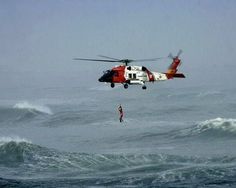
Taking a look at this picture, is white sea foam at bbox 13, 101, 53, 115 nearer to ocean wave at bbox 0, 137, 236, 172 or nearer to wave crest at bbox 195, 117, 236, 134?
wave crest at bbox 195, 117, 236, 134

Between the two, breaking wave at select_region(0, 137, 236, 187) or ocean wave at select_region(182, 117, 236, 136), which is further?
ocean wave at select_region(182, 117, 236, 136)

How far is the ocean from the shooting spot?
187 feet

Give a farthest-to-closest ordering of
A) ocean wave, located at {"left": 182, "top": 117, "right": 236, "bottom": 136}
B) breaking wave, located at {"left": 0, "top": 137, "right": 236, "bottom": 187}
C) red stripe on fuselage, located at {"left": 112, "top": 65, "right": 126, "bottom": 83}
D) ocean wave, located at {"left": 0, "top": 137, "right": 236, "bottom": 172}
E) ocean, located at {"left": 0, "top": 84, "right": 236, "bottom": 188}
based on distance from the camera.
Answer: ocean wave, located at {"left": 182, "top": 117, "right": 236, "bottom": 136} < ocean wave, located at {"left": 0, "top": 137, "right": 236, "bottom": 172} < ocean, located at {"left": 0, "top": 84, "right": 236, "bottom": 188} < breaking wave, located at {"left": 0, "top": 137, "right": 236, "bottom": 187} < red stripe on fuselage, located at {"left": 112, "top": 65, "right": 126, "bottom": 83}

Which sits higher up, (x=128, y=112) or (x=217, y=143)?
(x=128, y=112)

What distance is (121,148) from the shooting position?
2968 inches

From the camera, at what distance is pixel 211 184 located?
53062 millimetres

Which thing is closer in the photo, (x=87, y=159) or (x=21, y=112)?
(x=87, y=159)

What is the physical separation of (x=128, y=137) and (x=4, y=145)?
16848 millimetres

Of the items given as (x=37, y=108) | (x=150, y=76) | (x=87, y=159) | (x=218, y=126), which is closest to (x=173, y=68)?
(x=150, y=76)

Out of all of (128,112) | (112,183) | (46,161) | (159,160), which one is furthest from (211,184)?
(128,112)

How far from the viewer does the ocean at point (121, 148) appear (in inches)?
2242

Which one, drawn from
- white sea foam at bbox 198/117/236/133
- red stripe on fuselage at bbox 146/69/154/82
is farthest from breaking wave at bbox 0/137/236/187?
white sea foam at bbox 198/117/236/133

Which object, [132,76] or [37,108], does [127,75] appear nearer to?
[132,76]

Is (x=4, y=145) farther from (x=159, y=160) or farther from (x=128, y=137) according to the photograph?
(x=159, y=160)
